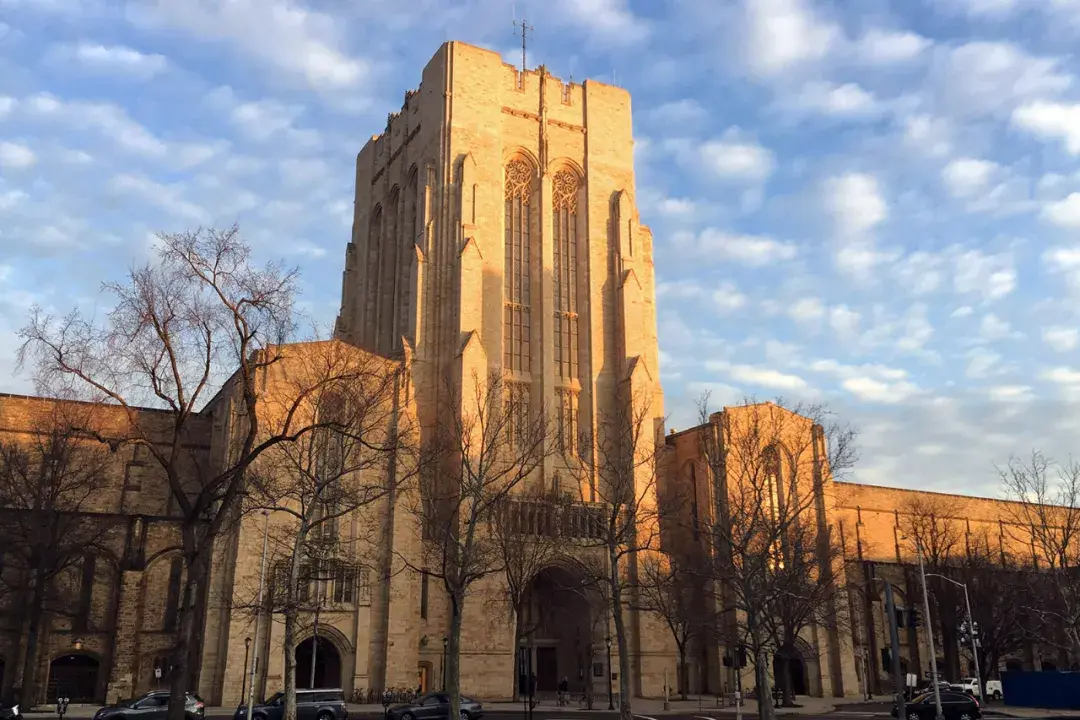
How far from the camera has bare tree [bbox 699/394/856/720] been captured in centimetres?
3194

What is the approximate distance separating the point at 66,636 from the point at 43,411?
1523cm

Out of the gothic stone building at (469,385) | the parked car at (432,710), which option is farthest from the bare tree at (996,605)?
the parked car at (432,710)

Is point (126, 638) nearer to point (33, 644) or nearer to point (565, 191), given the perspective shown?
point (33, 644)

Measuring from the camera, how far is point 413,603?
45375 mm

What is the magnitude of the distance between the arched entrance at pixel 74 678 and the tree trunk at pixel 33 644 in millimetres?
1475

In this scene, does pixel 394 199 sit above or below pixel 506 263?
above

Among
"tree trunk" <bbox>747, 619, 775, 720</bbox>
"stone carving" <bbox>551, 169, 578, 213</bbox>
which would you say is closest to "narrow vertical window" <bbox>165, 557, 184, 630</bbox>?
"tree trunk" <bbox>747, 619, 775, 720</bbox>

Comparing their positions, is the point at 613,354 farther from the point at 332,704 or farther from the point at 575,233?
the point at 332,704

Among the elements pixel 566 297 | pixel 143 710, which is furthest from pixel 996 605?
pixel 143 710

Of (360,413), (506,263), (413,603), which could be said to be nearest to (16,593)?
(413,603)

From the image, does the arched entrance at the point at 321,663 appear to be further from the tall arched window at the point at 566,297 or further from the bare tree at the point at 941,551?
the bare tree at the point at 941,551

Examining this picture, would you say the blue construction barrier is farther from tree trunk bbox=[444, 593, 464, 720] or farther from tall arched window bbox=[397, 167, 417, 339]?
tall arched window bbox=[397, 167, 417, 339]

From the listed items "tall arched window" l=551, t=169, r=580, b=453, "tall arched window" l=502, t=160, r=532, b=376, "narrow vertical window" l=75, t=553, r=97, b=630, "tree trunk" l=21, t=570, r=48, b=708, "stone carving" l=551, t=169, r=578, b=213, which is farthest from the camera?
"stone carving" l=551, t=169, r=578, b=213

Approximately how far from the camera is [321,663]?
45.8m
